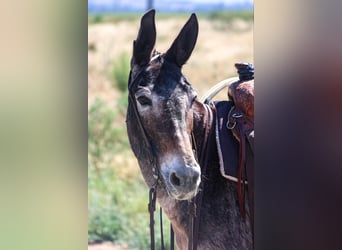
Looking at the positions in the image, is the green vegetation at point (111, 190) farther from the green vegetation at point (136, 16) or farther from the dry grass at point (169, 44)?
the green vegetation at point (136, 16)

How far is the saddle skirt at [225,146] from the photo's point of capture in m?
3.26

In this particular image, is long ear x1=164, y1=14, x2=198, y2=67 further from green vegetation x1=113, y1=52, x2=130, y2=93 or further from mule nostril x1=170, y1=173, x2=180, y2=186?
mule nostril x1=170, y1=173, x2=180, y2=186

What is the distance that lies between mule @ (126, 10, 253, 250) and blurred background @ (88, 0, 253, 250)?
0.16ft

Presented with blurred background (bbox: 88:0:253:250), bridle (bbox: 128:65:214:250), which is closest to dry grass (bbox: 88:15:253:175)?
blurred background (bbox: 88:0:253:250)

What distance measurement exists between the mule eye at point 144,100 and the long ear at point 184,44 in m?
0.22

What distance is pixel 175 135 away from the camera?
3092mm

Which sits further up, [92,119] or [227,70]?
[227,70]

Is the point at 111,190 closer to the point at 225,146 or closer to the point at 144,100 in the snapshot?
the point at 144,100

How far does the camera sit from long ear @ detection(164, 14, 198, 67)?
3.14 meters
